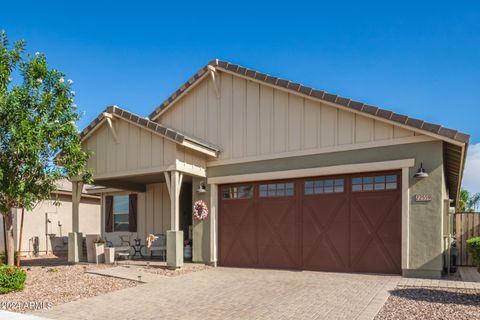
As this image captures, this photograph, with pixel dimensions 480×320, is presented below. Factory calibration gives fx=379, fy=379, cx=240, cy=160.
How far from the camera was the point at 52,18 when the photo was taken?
1252 centimetres

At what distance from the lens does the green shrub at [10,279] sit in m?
7.89

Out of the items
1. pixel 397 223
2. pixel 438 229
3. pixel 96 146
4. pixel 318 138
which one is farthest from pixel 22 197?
pixel 438 229

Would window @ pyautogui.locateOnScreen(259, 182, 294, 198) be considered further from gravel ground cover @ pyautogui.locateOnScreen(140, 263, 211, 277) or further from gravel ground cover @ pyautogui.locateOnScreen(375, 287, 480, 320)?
gravel ground cover @ pyautogui.locateOnScreen(375, 287, 480, 320)

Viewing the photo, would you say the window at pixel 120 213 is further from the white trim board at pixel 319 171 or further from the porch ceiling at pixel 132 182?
the white trim board at pixel 319 171

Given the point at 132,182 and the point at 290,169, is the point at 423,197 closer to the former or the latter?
the point at 290,169

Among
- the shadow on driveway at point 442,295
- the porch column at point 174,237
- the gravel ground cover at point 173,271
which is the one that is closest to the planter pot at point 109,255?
the gravel ground cover at point 173,271

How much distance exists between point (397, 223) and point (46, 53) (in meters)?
9.95

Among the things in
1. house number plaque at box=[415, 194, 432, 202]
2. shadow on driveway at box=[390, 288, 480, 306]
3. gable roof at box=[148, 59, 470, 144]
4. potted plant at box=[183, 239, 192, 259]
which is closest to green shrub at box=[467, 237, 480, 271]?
shadow on driveway at box=[390, 288, 480, 306]

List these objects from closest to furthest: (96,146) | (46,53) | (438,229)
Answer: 1. (438,229)
2. (46,53)
3. (96,146)

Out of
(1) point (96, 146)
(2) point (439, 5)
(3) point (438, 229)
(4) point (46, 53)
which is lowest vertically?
(3) point (438, 229)

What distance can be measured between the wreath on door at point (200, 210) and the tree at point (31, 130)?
3.82 metres

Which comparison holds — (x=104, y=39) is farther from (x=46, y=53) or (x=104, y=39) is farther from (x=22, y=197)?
(x=22, y=197)

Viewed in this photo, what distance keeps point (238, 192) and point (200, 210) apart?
4.27 feet

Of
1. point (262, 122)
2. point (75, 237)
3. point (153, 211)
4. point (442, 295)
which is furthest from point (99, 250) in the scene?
point (442, 295)
